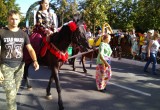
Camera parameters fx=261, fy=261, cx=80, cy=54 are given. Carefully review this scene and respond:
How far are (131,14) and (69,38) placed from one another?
95.0 feet

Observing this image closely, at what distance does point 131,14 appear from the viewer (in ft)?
111

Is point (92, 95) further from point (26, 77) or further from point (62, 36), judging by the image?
point (26, 77)

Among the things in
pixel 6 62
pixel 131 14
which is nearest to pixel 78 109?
pixel 6 62

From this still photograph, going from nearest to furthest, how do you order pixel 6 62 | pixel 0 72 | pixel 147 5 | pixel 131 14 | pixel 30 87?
pixel 0 72 → pixel 6 62 → pixel 30 87 → pixel 147 5 → pixel 131 14

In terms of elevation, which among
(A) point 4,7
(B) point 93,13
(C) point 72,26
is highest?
(A) point 4,7

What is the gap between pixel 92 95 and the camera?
7266 millimetres

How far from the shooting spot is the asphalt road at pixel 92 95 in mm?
6274

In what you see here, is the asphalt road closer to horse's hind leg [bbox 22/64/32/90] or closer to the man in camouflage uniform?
horse's hind leg [bbox 22/64/32/90]

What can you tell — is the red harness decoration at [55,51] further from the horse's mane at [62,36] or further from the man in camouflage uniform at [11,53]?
the man in camouflage uniform at [11,53]

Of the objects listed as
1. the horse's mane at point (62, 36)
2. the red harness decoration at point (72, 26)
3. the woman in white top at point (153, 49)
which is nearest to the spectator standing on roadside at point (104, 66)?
the horse's mane at point (62, 36)

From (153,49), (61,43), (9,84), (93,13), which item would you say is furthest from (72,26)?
(93,13)

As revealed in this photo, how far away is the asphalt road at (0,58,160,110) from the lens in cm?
627

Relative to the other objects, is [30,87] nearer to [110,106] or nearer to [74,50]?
[110,106]

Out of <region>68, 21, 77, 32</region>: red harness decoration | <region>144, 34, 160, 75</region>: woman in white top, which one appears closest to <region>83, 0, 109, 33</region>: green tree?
<region>144, 34, 160, 75</region>: woman in white top
